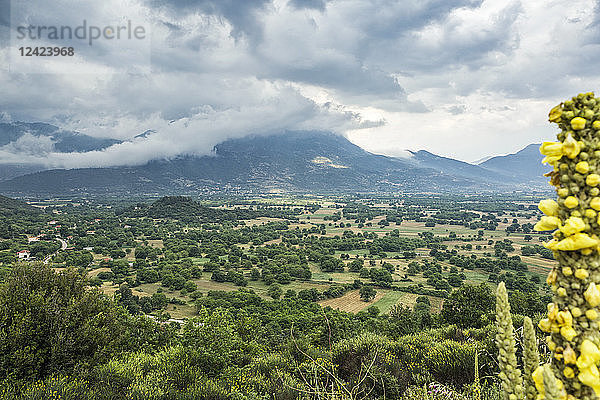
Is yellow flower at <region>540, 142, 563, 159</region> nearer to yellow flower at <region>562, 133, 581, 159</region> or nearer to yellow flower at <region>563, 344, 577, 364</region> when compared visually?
yellow flower at <region>562, 133, 581, 159</region>

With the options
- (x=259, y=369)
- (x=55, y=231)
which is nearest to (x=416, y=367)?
(x=259, y=369)

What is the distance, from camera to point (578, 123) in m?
1.74

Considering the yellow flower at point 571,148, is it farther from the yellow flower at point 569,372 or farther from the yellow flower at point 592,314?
the yellow flower at point 569,372

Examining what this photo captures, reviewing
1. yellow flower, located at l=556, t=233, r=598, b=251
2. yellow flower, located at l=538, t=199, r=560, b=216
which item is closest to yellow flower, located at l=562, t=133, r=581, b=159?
yellow flower, located at l=538, t=199, r=560, b=216

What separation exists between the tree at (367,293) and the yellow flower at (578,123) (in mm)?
50478

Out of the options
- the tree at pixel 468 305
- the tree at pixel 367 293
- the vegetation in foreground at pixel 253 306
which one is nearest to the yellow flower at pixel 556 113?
the vegetation in foreground at pixel 253 306

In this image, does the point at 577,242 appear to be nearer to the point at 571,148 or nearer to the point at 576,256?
the point at 576,256

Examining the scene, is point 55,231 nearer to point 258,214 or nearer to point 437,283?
point 258,214

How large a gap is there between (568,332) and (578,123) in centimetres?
114

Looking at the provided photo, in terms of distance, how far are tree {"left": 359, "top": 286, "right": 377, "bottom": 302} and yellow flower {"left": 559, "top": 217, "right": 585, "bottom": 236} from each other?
165 ft

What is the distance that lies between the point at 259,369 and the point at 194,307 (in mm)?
37338

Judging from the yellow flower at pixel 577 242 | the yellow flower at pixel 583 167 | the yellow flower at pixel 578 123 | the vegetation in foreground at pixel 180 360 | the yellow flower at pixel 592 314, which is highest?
the yellow flower at pixel 578 123

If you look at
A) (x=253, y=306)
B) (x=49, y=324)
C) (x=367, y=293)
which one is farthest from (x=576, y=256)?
(x=367, y=293)

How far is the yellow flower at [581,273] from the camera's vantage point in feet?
5.39
